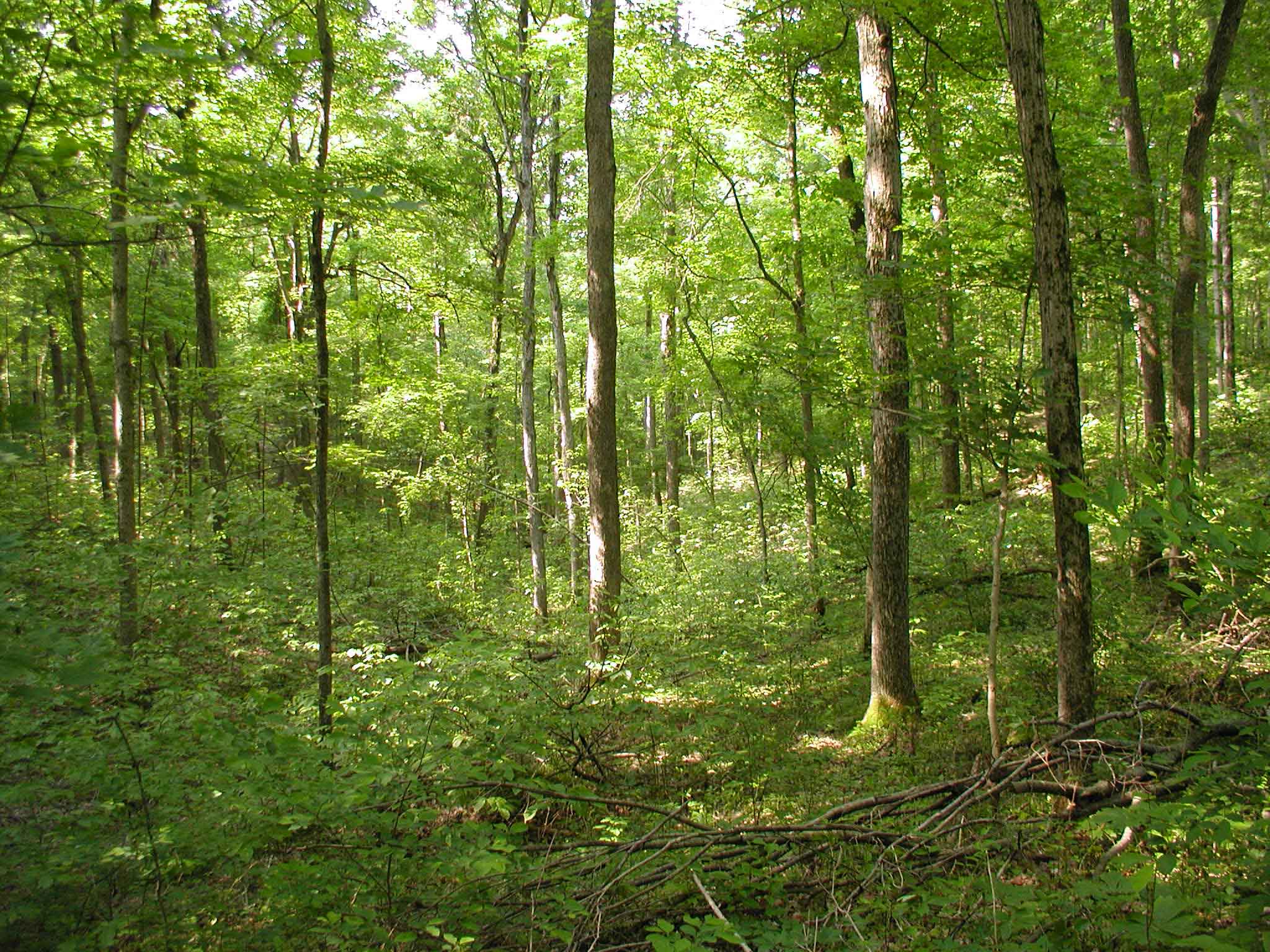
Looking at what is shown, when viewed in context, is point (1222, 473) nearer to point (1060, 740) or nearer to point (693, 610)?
point (693, 610)

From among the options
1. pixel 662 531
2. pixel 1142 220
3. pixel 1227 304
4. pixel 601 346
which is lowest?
pixel 662 531

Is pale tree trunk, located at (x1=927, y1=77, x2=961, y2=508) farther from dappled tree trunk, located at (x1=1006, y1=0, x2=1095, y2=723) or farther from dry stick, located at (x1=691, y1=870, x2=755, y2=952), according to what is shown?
dry stick, located at (x1=691, y1=870, x2=755, y2=952)

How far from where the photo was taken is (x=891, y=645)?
6.81 m

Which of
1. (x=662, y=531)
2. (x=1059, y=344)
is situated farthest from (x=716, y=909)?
(x=662, y=531)

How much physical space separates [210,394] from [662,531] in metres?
10.5

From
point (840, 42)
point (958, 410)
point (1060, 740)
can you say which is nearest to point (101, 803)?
point (1060, 740)

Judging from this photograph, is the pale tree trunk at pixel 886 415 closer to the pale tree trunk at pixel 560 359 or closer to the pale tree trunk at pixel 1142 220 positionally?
the pale tree trunk at pixel 1142 220

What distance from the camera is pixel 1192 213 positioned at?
866cm

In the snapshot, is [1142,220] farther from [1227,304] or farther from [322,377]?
[1227,304]

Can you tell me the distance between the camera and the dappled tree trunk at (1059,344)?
14.6 ft

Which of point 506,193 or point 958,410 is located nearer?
point 958,410

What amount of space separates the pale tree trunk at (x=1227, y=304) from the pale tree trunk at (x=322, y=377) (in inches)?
731

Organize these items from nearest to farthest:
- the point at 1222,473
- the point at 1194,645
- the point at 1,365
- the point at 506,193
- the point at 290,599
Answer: the point at 1194,645 < the point at 290,599 < the point at 1222,473 < the point at 506,193 < the point at 1,365

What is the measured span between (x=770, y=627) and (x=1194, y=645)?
455 centimetres
